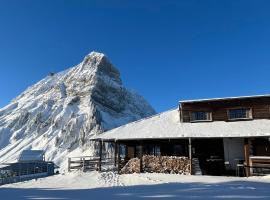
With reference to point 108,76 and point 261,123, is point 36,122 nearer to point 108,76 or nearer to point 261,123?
point 108,76

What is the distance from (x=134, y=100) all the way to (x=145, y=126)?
8608cm

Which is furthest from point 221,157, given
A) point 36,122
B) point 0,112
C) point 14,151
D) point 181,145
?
point 0,112

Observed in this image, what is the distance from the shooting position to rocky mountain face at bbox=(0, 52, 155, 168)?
80.7 meters

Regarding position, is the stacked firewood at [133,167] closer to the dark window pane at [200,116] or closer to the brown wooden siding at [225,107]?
the brown wooden siding at [225,107]

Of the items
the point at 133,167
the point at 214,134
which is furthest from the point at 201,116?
the point at 133,167

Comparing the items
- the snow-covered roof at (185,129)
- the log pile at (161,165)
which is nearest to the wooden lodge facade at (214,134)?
the snow-covered roof at (185,129)

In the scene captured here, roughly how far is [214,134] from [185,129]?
8.51 feet

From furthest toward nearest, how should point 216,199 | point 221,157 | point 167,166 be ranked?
point 221,157
point 167,166
point 216,199

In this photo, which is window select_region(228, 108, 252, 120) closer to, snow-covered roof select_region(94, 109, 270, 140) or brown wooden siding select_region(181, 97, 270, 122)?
brown wooden siding select_region(181, 97, 270, 122)

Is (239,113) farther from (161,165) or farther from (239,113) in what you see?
(161,165)

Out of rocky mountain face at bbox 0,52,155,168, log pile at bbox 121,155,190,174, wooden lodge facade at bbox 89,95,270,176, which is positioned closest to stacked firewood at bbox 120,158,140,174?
log pile at bbox 121,155,190,174

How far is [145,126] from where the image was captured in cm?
2658

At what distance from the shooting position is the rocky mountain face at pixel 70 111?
8069 centimetres

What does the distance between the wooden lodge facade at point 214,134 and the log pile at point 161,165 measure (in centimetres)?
26
